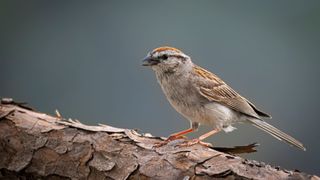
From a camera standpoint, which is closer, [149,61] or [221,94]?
[149,61]

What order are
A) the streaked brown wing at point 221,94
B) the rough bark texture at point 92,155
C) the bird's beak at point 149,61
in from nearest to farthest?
the rough bark texture at point 92,155
the bird's beak at point 149,61
the streaked brown wing at point 221,94

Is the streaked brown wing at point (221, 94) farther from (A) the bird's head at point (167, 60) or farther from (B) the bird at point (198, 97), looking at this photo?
(A) the bird's head at point (167, 60)

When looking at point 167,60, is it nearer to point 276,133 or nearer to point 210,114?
point 210,114

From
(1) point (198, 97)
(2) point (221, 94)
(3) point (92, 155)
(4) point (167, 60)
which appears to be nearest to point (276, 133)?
(2) point (221, 94)

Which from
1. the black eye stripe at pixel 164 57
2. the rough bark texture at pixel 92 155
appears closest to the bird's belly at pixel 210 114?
the black eye stripe at pixel 164 57

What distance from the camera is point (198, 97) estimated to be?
147 inches

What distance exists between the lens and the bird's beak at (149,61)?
3582 mm

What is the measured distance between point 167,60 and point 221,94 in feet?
1.52

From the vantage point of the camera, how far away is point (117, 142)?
2.99 metres

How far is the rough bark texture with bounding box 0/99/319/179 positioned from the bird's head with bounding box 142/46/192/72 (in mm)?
696

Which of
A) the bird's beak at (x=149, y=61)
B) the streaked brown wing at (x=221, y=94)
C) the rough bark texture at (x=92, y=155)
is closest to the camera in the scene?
the rough bark texture at (x=92, y=155)

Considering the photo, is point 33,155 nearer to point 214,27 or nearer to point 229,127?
point 229,127

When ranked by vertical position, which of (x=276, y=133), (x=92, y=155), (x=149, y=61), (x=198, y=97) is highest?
(x=149, y=61)

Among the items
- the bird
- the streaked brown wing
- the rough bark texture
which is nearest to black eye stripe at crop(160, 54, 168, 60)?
the bird
